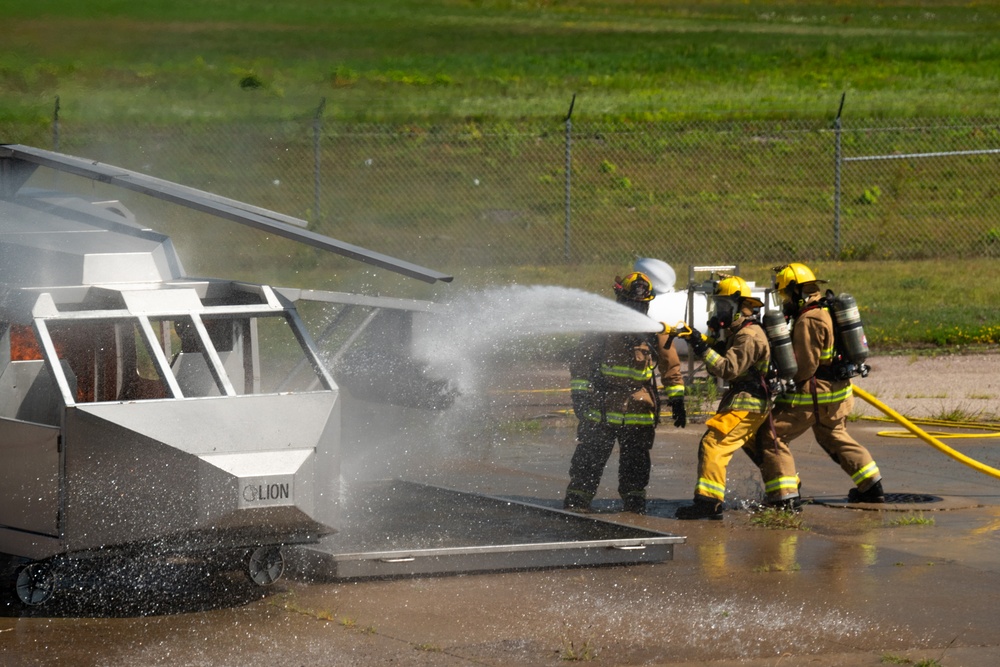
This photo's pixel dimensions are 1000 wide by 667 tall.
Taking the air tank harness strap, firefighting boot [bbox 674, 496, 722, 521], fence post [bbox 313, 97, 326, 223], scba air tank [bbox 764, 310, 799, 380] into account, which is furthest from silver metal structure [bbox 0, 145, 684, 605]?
fence post [bbox 313, 97, 326, 223]

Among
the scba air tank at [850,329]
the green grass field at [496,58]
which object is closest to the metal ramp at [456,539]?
the scba air tank at [850,329]

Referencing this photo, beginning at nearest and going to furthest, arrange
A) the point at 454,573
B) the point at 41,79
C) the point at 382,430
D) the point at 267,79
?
the point at 454,573 → the point at 382,430 → the point at 41,79 → the point at 267,79

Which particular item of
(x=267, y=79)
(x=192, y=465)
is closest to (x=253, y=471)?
(x=192, y=465)

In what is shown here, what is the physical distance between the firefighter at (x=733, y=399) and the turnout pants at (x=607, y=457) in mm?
358

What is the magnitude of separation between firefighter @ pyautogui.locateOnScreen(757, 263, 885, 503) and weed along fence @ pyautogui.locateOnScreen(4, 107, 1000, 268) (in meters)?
9.99

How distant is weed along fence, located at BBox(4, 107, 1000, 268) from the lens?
2152 cm

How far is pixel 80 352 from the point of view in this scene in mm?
8242

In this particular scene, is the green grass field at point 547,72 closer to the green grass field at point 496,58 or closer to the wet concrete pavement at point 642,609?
the green grass field at point 496,58

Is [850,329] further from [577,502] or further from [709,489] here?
[577,502]

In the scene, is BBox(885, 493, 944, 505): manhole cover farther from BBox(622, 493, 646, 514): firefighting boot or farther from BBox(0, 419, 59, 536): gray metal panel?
BBox(0, 419, 59, 536): gray metal panel

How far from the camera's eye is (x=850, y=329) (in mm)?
9828

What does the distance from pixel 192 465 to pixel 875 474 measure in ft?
16.3

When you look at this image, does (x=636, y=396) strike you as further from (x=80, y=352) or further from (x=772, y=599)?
(x=80, y=352)

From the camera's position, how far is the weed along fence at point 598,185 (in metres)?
21.5
